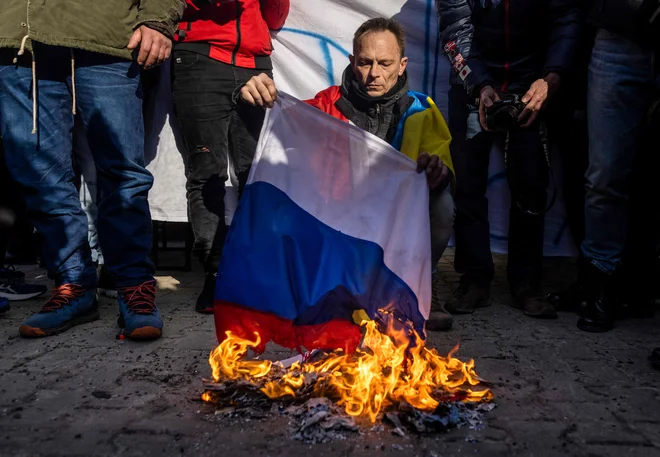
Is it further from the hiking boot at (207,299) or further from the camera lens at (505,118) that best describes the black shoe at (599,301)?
the hiking boot at (207,299)

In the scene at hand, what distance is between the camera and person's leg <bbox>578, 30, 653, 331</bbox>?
120 inches

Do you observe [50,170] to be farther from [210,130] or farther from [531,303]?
[531,303]

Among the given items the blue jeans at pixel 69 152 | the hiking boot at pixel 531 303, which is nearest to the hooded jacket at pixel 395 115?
the blue jeans at pixel 69 152

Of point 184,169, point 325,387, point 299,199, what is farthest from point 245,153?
point 325,387

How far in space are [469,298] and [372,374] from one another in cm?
178

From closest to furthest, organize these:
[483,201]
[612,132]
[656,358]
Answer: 1. [656,358]
2. [612,132]
3. [483,201]

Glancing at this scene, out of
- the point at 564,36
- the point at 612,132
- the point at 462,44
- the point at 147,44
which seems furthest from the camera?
the point at 462,44

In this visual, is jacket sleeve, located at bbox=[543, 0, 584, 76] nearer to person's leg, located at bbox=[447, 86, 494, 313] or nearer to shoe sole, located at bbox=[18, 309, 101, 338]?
person's leg, located at bbox=[447, 86, 494, 313]

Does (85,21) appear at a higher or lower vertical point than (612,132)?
higher

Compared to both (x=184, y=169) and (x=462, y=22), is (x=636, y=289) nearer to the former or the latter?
(x=462, y=22)

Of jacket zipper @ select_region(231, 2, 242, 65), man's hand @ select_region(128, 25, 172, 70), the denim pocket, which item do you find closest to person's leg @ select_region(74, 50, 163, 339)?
man's hand @ select_region(128, 25, 172, 70)

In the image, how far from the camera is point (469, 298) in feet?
12.0

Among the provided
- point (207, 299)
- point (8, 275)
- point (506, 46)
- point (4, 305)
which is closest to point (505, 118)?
point (506, 46)

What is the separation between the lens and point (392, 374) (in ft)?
6.59
